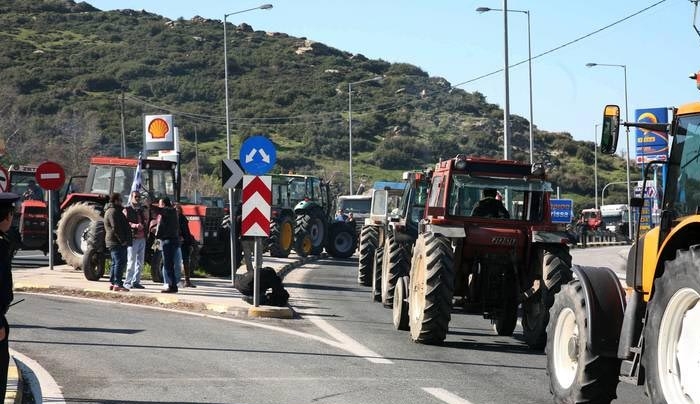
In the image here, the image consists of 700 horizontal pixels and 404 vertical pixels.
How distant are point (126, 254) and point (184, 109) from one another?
77465mm

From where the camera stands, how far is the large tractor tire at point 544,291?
13.5 m

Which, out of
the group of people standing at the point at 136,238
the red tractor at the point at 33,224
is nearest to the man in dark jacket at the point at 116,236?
the group of people standing at the point at 136,238

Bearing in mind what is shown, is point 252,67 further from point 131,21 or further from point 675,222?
point 675,222

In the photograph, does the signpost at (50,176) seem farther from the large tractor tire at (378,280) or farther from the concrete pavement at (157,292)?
the large tractor tire at (378,280)

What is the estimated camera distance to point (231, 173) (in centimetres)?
2111

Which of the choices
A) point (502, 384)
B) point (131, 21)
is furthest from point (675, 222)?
point (131, 21)

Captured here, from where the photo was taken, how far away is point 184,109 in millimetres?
97562

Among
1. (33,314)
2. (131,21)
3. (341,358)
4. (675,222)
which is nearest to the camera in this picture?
(675,222)

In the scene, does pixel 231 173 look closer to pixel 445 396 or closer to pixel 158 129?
pixel 445 396

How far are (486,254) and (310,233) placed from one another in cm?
2182

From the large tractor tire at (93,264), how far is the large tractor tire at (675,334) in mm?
16858

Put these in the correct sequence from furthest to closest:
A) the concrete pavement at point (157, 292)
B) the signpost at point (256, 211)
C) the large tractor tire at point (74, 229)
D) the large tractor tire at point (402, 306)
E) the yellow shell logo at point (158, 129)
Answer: the yellow shell logo at point (158, 129)
the large tractor tire at point (74, 229)
the concrete pavement at point (157, 292)
the signpost at point (256, 211)
the large tractor tire at point (402, 306)

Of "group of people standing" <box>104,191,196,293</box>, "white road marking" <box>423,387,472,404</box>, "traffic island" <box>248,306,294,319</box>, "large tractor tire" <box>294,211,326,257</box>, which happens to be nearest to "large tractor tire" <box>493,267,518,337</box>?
"traffic island" <box>248,306,294,319</box>

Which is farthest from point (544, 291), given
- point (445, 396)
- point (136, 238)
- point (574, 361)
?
point (136, 238)
